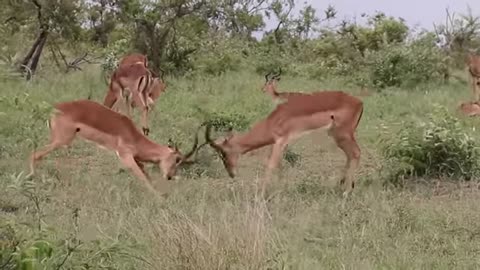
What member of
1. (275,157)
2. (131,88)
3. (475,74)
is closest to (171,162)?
(275,157)

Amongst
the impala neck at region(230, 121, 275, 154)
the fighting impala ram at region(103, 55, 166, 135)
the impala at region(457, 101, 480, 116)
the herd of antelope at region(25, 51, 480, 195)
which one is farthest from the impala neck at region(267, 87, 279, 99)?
the impala neck at region(230, 121, 275, 154)

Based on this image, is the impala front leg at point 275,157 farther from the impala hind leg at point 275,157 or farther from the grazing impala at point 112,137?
the grazing impala at point 112,137

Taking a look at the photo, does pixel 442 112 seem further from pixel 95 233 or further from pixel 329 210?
pixel 95 233

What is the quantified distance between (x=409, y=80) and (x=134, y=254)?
10687 millimetres

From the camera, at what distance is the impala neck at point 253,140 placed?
676 centimetres

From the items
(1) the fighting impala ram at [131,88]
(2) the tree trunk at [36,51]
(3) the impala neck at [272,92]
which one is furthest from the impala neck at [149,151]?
(2) the tree trunk at [36,51]

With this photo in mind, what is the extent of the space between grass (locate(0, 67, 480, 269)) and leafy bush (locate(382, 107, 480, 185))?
0.76 feet

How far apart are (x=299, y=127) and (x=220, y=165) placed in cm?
82

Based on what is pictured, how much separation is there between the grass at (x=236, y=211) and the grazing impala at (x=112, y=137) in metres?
0.15

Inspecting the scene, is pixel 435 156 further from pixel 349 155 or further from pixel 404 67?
pixel 404 67

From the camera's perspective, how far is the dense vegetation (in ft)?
12.0

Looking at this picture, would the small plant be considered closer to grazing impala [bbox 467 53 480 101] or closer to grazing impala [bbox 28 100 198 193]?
grazing impala [bbox 28 100 198 193]

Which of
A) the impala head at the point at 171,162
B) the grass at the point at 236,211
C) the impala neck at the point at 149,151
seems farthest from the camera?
the impala neck at the point at 149,151

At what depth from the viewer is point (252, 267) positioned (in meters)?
3.55
